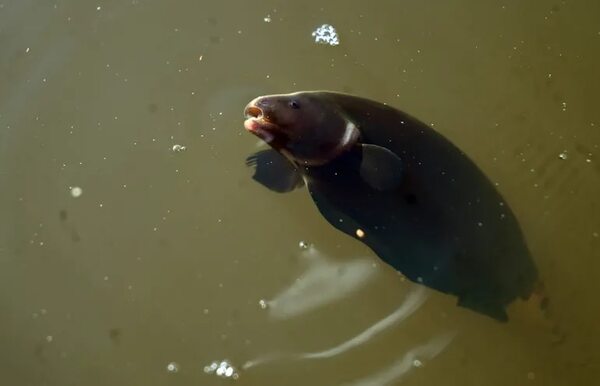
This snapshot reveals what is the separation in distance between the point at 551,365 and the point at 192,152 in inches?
30.1

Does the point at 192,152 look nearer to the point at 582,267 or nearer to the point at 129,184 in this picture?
the point at 129,184

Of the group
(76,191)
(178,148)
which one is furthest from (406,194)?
(76,191)

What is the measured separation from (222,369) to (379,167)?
0.51 metres

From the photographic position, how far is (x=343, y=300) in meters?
1.57

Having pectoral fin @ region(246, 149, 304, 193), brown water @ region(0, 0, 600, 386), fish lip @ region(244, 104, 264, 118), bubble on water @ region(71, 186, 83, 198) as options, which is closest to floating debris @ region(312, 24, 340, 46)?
brown water @ region(0, 0, 600, 386)

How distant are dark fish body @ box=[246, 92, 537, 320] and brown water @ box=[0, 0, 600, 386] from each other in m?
0.08

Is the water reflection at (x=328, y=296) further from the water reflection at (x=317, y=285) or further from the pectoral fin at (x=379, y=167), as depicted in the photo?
the pectoral fin at (x=379, y=167)

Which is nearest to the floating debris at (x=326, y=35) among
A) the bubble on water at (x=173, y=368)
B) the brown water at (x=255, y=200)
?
the brown water at (x=255, y=200)

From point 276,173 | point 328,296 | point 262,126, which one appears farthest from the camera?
point 328,296

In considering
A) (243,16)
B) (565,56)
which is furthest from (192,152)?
(565,56)

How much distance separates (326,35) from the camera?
1656 mm

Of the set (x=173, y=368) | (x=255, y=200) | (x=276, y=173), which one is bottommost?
(x=173, y=368)

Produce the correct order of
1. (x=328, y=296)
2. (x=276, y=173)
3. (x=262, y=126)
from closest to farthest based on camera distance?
1. (x=262, y=126)
2. (x=276, y=173)
3. (x=328, y=296)

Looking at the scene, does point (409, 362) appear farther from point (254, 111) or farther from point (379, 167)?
point (254, 111)
